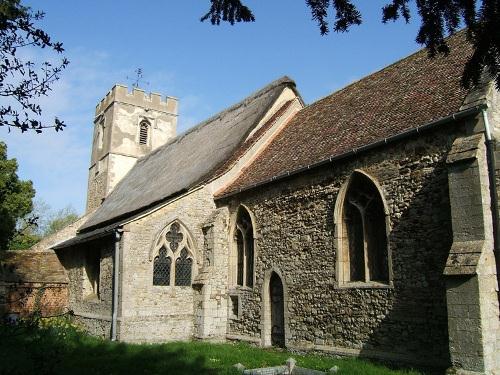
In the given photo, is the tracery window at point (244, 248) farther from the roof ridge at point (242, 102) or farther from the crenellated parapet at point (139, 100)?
the crenellated parapet at point (139, 100)

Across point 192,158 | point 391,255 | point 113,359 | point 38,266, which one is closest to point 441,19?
point 391,255

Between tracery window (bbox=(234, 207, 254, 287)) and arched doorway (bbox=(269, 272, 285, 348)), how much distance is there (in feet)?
3.50

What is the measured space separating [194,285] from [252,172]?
401 centimetres

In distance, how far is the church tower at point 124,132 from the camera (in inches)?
1158

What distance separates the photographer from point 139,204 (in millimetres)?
17609

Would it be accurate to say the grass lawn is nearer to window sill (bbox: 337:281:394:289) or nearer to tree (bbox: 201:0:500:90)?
window sill (bbox: 337:281:394:289)

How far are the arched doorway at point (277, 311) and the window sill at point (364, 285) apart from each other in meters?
2.43

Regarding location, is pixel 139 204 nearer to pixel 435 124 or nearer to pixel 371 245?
pixel 371 245

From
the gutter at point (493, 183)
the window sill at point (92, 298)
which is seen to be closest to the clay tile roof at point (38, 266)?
the window sill at point (92, 298)

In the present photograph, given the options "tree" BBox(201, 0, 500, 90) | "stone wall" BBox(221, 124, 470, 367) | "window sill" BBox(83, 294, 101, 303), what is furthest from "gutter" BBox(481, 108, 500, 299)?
"window sill" BBox(83, 294, 101, 303)

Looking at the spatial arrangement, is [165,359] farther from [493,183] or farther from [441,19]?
[441,19]

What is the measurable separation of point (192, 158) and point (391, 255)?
1088cm

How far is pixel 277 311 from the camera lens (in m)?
13.1

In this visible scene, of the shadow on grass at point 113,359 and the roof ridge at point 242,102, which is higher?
the roof ridge at point 242,102
